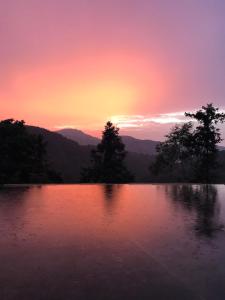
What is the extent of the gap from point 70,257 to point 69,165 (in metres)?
81.2

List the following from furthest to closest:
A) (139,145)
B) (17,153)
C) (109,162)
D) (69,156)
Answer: (139,145) < (69,156) < (109,162) < (17,153)

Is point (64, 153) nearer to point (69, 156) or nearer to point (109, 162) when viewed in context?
point (69, 156)

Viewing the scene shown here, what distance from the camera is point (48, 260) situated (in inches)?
259

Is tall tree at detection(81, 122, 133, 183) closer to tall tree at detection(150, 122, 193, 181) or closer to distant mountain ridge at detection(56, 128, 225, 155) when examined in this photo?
tall tree at detection(150, 122, 193, 181)

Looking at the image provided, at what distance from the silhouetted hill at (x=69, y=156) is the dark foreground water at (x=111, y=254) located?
69.6 m

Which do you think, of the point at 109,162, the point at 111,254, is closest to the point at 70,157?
the point at 109,162

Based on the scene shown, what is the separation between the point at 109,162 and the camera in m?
41.5

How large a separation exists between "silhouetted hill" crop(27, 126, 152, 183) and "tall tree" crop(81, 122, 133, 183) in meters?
37.9

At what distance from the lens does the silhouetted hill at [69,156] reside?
8550 cm

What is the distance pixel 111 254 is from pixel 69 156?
86.1 m

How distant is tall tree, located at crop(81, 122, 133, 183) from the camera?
134 ft

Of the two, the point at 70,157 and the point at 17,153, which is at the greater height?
the point at 70,157

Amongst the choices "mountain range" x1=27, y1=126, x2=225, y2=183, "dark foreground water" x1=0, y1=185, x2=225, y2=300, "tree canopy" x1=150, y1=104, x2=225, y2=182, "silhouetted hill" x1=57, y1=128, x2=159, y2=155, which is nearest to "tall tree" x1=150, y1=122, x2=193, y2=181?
"tree canopy" x1=150, y1=104, x2=225, y2=182

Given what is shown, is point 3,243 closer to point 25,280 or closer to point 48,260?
point 48,260
